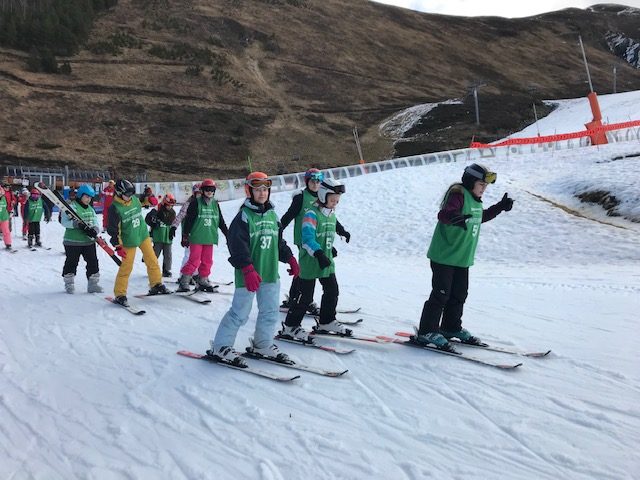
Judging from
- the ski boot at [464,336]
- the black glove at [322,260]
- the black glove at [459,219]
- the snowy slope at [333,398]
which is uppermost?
the black glove at [459,219]

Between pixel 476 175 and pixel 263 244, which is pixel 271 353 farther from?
pixel 476 175

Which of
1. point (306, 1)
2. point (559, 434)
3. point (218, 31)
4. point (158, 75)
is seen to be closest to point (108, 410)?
point (559, 434)

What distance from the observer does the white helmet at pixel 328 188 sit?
19.3 ft

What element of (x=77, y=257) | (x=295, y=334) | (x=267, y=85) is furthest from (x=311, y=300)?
(x=267, y=85)

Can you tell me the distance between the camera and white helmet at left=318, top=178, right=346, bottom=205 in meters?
5.89

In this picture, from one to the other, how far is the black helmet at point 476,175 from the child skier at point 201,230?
4641mm

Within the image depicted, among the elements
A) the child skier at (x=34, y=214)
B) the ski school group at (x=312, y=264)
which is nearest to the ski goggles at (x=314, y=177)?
the ski school group at (x=312, y=264)

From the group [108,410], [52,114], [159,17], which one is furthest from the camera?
[159,17]

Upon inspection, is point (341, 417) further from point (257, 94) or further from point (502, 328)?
point (257, 94)

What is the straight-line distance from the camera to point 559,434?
12.2 ft

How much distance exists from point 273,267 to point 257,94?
5857cm

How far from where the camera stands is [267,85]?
64.0 meters

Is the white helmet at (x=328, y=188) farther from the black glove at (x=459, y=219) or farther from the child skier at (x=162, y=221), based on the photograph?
the child skier at (x=162, y=221)

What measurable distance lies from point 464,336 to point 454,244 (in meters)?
1.07
